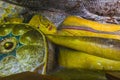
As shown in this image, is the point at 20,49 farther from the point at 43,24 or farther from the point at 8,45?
the point at 43,24

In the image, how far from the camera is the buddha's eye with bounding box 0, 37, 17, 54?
1.80m

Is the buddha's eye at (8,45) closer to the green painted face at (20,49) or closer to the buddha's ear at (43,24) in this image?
the green painted face at (20,49)

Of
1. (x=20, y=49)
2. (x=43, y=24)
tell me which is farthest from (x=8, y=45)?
(x=43, y=24)

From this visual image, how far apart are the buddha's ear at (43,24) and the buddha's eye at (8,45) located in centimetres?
21

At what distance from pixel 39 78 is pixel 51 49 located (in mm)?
714

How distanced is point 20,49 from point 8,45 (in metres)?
0.08

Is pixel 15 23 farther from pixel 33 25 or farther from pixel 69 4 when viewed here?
pixel 69 4

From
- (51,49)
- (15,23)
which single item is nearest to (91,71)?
(51,49)

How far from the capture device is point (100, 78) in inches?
69.8

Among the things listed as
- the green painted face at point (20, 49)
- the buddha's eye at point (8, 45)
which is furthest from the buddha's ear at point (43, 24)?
the buddha's eye at point (8, 45)

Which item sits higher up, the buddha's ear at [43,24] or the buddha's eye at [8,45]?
the buddha's ear at [43,24]

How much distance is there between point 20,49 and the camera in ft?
5.89

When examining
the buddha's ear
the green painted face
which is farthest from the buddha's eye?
the buddha's ear

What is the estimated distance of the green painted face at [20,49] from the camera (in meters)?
1.76
